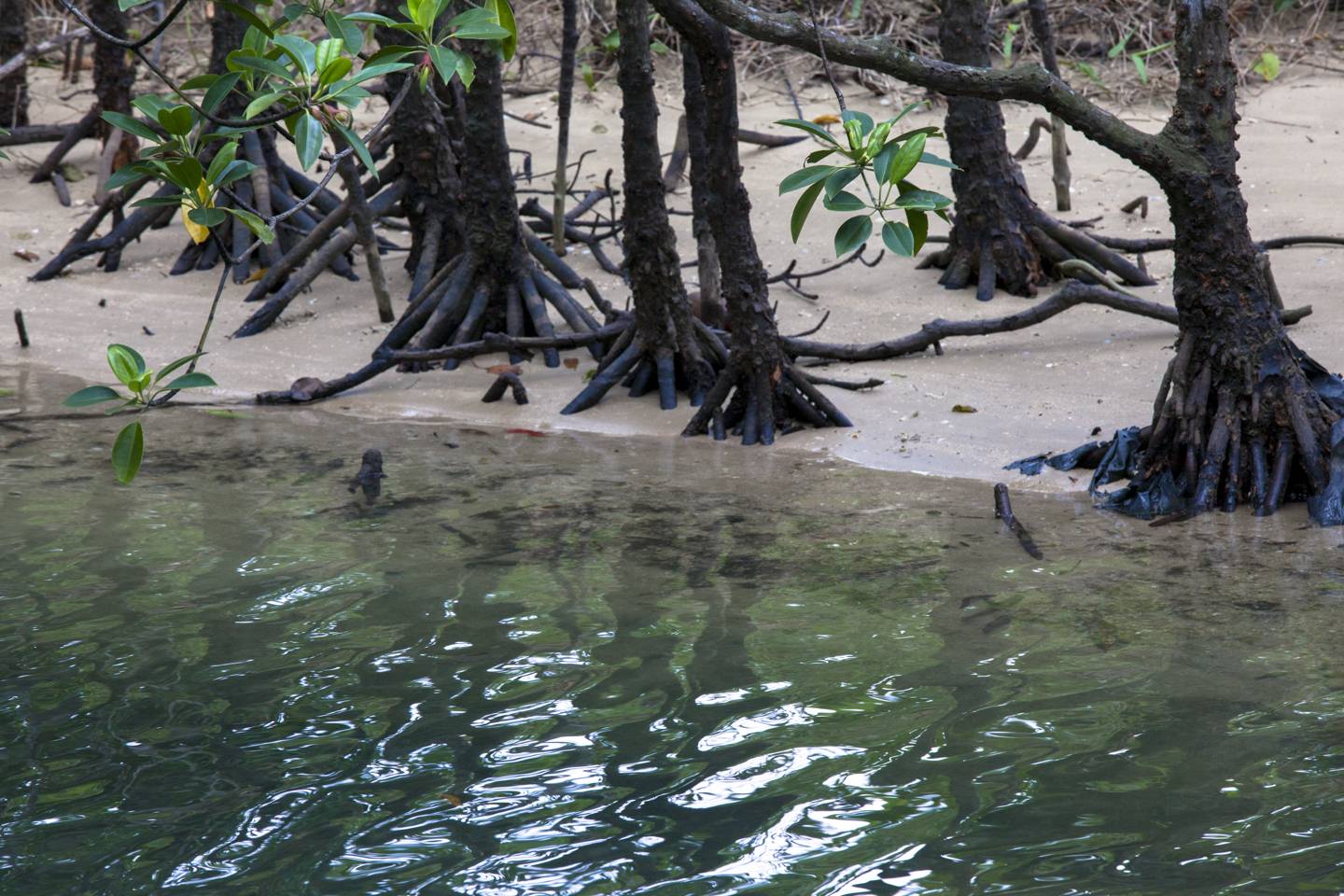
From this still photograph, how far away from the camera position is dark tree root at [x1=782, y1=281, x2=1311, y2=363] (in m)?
6.71

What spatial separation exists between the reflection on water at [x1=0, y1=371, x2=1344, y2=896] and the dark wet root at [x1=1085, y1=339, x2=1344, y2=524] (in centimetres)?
21

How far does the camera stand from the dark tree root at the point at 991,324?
22.0 ft

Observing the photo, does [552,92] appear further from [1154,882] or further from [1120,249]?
[1154,882]

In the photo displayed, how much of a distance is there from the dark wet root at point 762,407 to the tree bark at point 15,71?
24.5 ft

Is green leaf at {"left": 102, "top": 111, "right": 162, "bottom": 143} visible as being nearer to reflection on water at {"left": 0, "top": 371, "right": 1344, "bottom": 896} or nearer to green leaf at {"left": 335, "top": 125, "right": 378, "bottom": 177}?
green leaf at {"left": 335, "top": 125, "right": 378, "bottom": 177}

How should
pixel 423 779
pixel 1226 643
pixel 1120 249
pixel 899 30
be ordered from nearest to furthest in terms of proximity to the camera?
pixel 423 779, pixel 1226 643, pixel 1120 249, pixel 899 30

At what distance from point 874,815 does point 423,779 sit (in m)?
1.03

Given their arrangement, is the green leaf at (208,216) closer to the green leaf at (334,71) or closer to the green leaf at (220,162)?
the green leaf at (220,162)

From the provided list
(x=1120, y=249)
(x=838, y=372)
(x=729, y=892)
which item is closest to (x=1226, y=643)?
(x=729, y=892)

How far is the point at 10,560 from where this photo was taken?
4.93 metres

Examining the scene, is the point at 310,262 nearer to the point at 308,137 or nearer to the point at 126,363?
the point at 126,363

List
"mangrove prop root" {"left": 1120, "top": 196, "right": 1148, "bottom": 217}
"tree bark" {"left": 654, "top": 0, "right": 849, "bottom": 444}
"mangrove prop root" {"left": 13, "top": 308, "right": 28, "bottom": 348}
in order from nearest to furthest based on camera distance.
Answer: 1. "tree bark" {"left": 654, "top": 0, "right": 849, "bottom": 444}
2. "mangrove prop root" {"left": 13, "top": 308, "right": 28, "bottom": 348}
3. "mangrove prop root" {"left": 1120, "top": 196, "right": 1148, "bottom": 217}

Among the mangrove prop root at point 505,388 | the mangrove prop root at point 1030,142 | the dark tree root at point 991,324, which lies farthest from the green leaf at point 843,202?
the mangrove prop root at point 1030,142

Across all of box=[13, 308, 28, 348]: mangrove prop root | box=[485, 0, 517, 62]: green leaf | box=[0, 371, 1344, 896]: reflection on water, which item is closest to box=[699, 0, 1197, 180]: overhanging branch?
box=[485, 0, 517, 62]: green leaf
